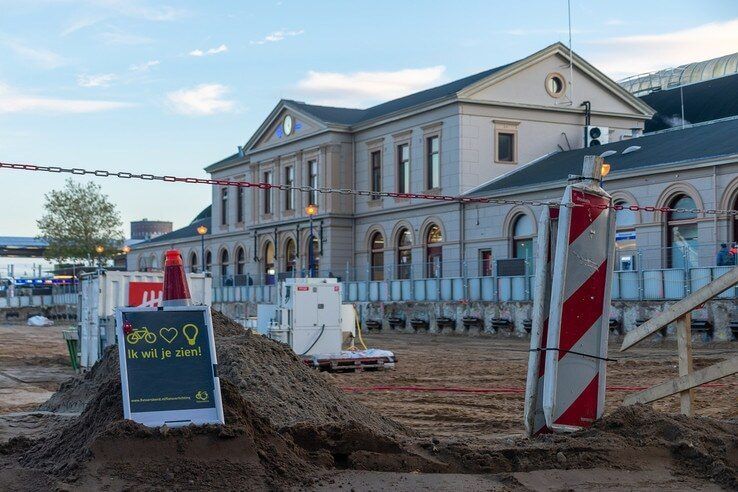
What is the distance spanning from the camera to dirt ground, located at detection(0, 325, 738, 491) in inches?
304

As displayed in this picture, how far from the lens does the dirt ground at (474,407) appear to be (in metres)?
7.73

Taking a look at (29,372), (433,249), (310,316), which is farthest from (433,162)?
(29,372)

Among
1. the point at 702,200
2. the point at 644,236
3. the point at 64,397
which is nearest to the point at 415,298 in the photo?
the point at 644,236

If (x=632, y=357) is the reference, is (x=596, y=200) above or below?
above

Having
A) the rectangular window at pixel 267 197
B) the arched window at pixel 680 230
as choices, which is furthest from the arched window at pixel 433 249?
the rectangular window at pixel 267 197

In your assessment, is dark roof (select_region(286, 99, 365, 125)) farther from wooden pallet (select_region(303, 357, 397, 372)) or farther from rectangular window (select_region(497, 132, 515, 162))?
wooden pallet (select_region(303, 357, 397, 372))

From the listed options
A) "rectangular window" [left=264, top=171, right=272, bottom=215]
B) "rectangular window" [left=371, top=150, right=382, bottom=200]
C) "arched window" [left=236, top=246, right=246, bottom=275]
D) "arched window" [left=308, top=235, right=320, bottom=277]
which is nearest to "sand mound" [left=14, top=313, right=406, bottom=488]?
"rectangular window" [left=371, top=150, right=382, bottom=200]

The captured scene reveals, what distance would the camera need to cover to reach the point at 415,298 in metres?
47.7

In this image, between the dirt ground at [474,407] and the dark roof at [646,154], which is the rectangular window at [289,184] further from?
the dirt ground at [474,407]

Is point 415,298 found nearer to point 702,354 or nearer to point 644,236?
point 644,236

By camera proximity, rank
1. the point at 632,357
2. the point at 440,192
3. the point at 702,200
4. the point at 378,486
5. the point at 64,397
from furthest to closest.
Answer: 1. the point at 440,192
2. the point at 702,200
3. the point at 632,357
4. the point at 64,397
5. the point at 378,486

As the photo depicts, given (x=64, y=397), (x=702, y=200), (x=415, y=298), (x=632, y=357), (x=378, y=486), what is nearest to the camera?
(x=378, y=486)

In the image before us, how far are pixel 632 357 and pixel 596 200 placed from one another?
18.8 metres

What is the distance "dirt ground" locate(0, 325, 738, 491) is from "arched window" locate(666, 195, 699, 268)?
6.38m
